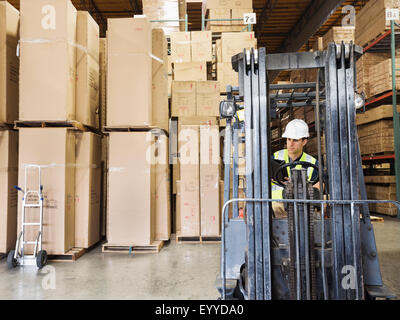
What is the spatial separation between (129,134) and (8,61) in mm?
2091

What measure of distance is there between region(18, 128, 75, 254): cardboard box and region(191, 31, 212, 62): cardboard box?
3552 millimetres

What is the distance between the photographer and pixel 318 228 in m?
2.17

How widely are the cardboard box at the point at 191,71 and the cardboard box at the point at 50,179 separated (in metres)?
3.12

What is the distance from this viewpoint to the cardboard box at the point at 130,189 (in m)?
4.74

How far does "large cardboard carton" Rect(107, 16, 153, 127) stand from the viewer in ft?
15.8

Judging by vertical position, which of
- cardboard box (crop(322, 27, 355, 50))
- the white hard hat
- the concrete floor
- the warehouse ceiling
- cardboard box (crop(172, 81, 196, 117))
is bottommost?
the concrete floor

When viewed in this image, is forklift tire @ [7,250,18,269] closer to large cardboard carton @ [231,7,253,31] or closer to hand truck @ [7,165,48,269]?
hand truck @ [7,165,48,269]

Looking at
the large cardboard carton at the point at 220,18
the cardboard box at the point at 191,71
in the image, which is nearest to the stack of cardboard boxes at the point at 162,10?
the large cardboard carton at the point at 220,18

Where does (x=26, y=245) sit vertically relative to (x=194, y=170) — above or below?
below

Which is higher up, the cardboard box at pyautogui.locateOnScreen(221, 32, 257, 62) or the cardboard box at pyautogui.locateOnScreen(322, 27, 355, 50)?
the cardboard box at pyautogui.locateOnScreen(322, 27, 355, 50)

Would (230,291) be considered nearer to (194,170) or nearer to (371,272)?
(371,272)

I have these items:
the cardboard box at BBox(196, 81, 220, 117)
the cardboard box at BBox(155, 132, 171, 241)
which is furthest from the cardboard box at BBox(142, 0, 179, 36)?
the cardboard box at BBox(155, 132, 171, 241)

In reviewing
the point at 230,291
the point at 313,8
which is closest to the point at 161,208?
the point at 230,291
